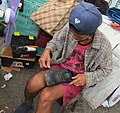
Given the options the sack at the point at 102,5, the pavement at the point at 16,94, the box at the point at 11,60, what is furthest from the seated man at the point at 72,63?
the sack at the point at 102,5

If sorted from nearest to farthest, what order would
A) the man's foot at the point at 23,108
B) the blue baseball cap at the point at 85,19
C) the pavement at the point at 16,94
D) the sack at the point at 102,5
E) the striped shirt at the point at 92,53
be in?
the blue baseball cap at the point at 85,19 → the striped shirt at the point at 92,53 → the man's foot at the point at 23,108 → the pavement at the point at 16,94 → the sack at the point at 102,5

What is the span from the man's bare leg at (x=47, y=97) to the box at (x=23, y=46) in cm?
81

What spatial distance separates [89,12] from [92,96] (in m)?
1.15

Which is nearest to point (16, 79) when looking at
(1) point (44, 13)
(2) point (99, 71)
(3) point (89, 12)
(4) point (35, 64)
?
(4) point (35, 64)

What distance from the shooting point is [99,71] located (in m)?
1.93

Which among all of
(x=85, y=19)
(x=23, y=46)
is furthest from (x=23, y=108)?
(x=85, y=19)

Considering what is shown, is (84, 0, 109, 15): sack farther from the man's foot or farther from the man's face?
the man's foot

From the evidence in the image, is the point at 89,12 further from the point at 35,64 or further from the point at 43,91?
the point at 35,64

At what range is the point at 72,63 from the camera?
2072 millimetres

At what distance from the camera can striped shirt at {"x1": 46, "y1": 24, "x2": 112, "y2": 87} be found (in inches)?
74.4

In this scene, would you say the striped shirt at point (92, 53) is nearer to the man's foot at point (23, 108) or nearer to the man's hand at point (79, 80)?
the man's hand at point (79, 80)

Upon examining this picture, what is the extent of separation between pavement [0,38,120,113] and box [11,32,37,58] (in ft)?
0.81

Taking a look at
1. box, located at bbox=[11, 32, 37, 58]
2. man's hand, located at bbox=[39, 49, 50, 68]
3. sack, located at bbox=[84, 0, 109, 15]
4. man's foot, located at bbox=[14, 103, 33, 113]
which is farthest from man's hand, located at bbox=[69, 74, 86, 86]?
sack, located at bbox=[84, 0, 109, 15]

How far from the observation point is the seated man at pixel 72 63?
1849 mm
